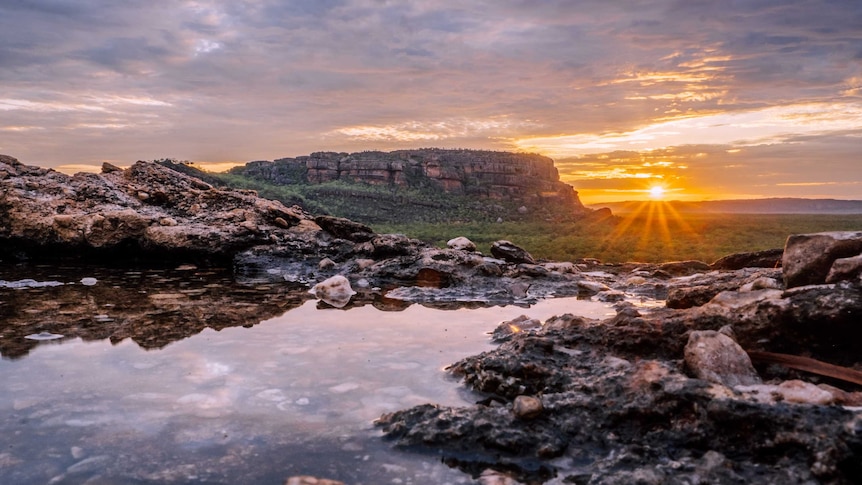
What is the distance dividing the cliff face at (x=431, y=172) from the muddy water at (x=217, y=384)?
93.7 metres

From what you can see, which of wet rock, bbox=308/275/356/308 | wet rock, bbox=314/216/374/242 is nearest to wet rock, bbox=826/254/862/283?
wet rock, bbox=308/275/356/308

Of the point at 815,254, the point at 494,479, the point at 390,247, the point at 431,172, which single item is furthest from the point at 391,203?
the point at 494,479

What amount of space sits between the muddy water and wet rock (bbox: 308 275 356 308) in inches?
14.7

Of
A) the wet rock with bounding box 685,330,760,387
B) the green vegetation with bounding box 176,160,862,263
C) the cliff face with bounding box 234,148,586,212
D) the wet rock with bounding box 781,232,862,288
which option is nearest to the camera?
the wet rock with bounding box 685,330,760,387

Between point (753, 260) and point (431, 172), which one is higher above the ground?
point (431, 172)

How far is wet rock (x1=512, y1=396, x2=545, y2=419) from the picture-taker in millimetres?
2986

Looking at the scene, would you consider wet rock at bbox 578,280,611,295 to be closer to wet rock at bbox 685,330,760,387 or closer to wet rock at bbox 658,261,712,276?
wet rock at bbox 658,261,712,276

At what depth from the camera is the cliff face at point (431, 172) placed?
342 feet

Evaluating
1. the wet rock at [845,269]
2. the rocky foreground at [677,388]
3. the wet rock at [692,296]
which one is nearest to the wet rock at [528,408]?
the rocky foreground at [677,388]

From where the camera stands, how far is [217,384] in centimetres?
371

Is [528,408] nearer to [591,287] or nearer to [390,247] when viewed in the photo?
[591,287]

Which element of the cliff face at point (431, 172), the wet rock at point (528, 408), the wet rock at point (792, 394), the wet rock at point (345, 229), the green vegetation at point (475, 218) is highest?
the cliff face at point (431, 172)

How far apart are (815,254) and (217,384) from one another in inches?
169

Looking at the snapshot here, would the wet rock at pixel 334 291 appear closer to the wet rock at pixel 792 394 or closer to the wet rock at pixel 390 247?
the wet rock at pixel 390 247
